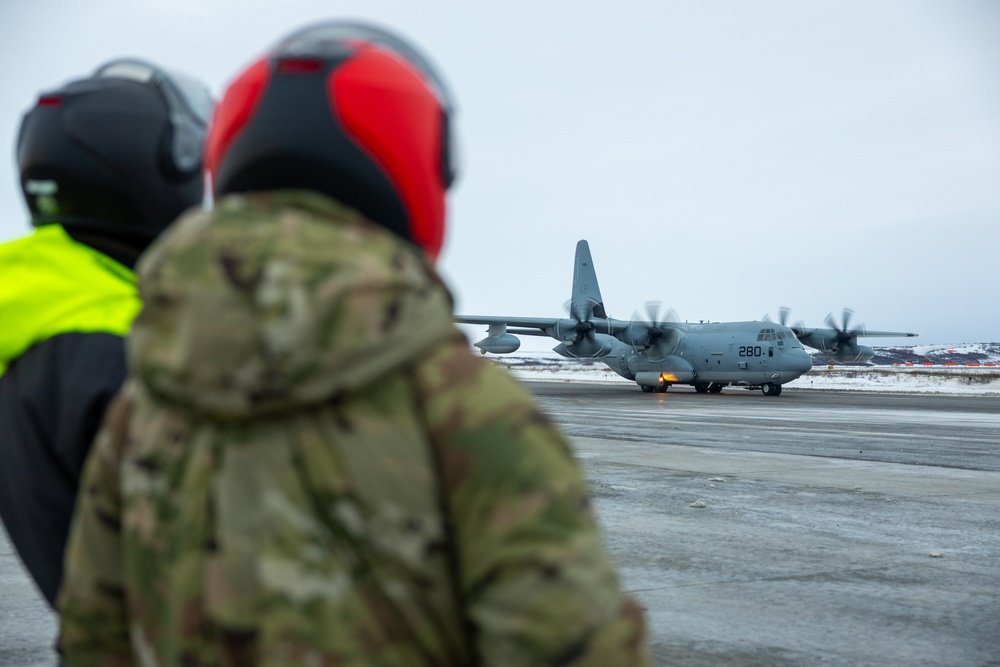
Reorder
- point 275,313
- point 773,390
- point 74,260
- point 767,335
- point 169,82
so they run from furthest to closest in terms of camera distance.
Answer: point 773,390 → point 767,335 → point 169,82 → point 74,260 → point 275,313

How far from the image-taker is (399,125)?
1.26 metres

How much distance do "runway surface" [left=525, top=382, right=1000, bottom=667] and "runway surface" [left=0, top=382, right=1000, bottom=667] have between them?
0.6 inches

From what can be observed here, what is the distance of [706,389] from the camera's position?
3703cm

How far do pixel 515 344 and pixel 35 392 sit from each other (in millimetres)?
34084

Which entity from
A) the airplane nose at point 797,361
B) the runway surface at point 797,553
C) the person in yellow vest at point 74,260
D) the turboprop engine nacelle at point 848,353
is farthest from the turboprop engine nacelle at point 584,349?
the person in yellow vest at point 74,260

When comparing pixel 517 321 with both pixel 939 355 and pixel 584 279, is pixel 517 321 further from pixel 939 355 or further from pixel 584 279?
pixel 939 355

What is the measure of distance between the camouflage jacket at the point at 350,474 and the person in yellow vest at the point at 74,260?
67cm

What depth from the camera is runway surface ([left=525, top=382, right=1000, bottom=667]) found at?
432cm

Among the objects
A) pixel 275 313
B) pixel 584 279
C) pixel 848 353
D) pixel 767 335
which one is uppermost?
pixel 584 279

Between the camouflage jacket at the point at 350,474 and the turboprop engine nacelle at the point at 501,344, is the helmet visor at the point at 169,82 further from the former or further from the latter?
the turboprop engine nacelle at the point at 501,344

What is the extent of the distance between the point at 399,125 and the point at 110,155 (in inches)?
42.0

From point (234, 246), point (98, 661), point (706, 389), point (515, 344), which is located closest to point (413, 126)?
point (234, 246)

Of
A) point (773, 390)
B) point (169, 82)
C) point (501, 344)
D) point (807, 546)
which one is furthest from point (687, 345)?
point (169, 82)

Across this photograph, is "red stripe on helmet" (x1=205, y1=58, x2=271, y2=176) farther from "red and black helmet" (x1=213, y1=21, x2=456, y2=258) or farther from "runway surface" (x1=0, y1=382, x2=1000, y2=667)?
"runway surface" (x1=0, y1=382, x2=1000, y2=667)
